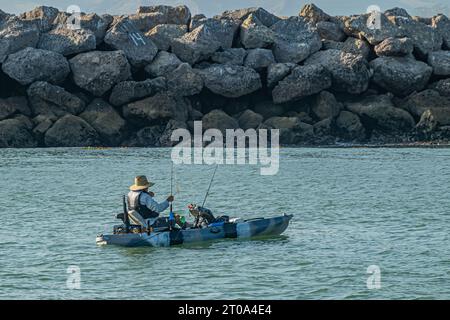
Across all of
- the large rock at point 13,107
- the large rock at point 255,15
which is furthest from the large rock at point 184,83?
the large rock at point 255,15

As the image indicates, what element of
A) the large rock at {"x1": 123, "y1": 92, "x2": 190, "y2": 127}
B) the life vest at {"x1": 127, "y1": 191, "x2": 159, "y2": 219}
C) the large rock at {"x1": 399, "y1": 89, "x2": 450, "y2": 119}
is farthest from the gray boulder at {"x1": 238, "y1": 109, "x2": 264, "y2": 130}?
the life vest at {"x1": 127, "y1": 191, "x2": 159, "y2": 219}

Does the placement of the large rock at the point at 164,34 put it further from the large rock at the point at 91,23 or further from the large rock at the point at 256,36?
the large rock at the point at 256,36

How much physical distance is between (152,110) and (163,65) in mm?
5269

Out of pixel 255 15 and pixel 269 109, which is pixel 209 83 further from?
pixel 255 15

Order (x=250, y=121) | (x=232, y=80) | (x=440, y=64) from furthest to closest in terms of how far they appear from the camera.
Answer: (x=440, y=64) < (x=250, y=121) < (x=232, y=80)

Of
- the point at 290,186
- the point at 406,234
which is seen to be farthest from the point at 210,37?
the point at 406,234

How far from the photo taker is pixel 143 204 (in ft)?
83.6

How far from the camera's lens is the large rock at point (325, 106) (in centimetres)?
7188

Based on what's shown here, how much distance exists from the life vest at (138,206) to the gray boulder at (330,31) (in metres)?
57.9

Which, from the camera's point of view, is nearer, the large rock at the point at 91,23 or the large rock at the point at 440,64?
the large rock at the point at 91,23

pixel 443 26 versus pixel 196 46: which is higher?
pixel 443 26

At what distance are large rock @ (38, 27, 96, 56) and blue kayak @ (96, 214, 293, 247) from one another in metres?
47.8

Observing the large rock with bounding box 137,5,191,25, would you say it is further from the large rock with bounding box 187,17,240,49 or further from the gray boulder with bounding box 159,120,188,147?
the gray boulder with bounding box 159,120,188,147

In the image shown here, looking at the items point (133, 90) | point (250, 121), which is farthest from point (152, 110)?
point (250, 121)
